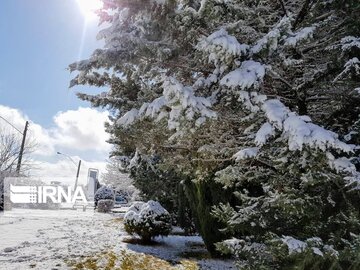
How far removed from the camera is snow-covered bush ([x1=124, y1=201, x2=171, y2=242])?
9195 mm

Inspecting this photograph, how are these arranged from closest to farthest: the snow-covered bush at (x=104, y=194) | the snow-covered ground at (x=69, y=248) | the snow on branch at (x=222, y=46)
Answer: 1. the snow on branch at (x=222, y=46)
2. the snow-covered ground at (x=69, y=248)
3. the snow-covered bush at (x=104, y=194)

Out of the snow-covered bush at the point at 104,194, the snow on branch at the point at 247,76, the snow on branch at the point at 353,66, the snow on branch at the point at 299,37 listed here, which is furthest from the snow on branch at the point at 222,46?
the snow-covered bush at the point at 104,194

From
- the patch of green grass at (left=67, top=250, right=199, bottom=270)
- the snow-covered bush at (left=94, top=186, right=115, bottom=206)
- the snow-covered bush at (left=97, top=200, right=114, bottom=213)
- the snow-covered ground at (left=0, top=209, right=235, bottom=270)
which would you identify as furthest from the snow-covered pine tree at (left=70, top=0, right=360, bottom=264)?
the snow-covered bush at (left=94, top=186, right=115, bottom=206)

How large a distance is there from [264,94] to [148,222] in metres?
6.84

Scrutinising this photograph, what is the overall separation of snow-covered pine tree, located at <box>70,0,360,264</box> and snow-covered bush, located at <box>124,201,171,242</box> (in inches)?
199

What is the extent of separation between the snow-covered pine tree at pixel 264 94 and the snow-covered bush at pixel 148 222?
506 cm

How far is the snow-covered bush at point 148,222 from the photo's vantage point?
920 centimetres

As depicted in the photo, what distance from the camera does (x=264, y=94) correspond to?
3219 mm

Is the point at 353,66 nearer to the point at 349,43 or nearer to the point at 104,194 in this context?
the point at 349,43

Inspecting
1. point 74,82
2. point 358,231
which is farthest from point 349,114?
point 74,82

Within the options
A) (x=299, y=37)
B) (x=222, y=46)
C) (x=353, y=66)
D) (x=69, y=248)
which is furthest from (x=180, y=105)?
(x=69, y=248)

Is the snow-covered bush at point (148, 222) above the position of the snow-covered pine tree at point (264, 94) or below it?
below

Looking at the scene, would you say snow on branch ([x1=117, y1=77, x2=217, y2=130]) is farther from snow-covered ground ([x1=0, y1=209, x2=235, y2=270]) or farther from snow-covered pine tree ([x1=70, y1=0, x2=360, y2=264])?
snow-covered ground ([x1=0, y1=209, x2=235, y2=270])

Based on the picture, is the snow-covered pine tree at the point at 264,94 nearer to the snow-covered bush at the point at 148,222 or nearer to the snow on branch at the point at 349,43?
the snow on branch at the point at 349,43
